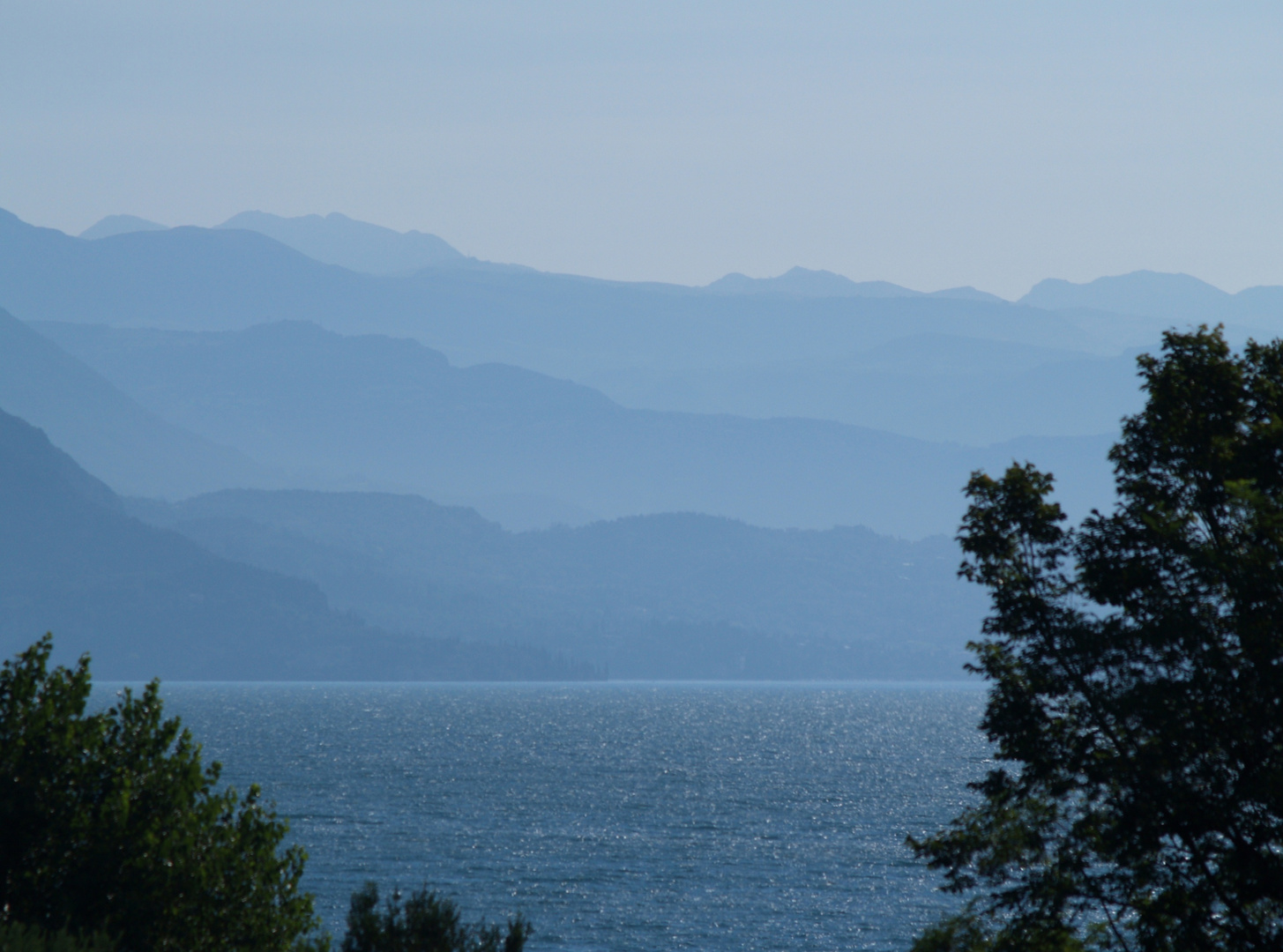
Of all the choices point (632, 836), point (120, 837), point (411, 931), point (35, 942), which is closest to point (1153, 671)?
point (411, 931)

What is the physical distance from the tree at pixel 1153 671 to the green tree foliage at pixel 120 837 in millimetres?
13677

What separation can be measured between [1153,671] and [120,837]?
19.1 metres

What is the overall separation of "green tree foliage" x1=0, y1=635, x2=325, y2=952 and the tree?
44.9 feet

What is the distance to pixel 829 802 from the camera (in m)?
126

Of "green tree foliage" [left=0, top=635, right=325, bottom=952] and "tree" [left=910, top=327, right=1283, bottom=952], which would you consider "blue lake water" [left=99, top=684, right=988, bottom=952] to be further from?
"tree" [left=910, top=327, right=1283, bottom=952]

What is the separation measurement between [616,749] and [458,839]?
95202mm

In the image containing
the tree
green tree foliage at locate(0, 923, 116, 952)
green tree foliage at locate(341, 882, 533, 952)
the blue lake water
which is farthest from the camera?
the blue lake water

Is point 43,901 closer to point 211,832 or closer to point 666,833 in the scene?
point 211,832

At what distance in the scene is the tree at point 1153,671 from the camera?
20.6 metres

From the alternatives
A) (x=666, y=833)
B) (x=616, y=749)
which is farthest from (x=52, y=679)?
(x=616, y=749)

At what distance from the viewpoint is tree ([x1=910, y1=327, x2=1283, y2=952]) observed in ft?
67.5

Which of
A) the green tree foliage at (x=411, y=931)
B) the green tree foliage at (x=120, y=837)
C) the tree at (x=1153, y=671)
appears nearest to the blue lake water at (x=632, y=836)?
the green tree foliage at (x=411, y=931)

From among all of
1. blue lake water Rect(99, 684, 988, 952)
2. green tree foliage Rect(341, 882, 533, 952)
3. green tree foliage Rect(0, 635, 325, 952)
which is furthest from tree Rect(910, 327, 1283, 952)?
blue lake water Rect(99, 684, 988, 952)

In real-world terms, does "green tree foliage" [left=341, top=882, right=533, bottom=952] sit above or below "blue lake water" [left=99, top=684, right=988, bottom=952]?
above
